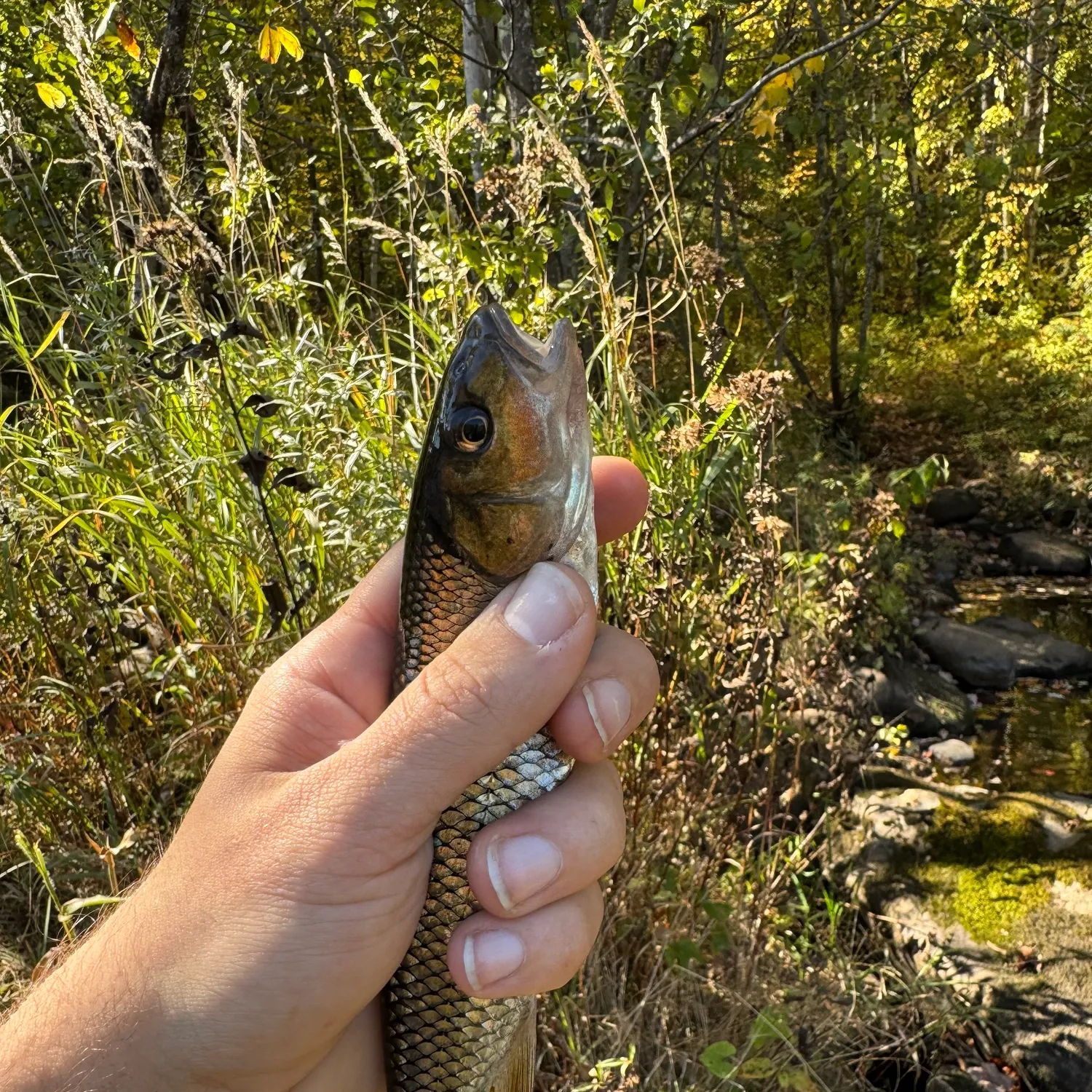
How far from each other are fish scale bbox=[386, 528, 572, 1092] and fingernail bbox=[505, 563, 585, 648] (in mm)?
78

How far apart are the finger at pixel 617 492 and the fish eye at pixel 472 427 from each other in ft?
1.68

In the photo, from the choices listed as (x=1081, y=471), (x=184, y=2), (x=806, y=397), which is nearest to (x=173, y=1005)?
(x=184, y=2)

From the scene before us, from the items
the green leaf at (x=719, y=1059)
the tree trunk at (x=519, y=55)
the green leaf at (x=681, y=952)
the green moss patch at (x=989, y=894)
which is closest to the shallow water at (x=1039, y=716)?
the green moss patch at (x=989, y=894)

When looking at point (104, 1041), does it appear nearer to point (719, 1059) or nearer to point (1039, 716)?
point (719, 1059)

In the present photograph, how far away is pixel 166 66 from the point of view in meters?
5.34

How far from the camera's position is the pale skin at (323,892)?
5.23ft

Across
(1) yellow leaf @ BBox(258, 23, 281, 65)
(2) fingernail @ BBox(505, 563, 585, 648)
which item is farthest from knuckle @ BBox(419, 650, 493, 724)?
(1) yellow leaf @ BBox(258, 23, 281, 65)

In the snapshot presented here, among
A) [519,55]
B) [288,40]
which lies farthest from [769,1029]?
[519,55]

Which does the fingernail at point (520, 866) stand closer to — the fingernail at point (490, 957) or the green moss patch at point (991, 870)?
the fingernail at point (490, 957)

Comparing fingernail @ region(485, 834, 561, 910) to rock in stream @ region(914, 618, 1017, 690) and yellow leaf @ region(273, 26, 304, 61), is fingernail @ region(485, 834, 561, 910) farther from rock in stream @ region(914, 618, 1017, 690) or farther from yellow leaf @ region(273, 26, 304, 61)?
rock in stream @ region(914, 618, 1017, 690)

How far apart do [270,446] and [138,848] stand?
4.34ft

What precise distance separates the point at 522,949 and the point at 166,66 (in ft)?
17.4

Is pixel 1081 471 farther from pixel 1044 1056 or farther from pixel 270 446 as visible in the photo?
pixel 270 446

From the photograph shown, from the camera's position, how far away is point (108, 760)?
3051 mm
